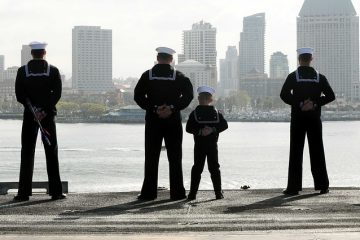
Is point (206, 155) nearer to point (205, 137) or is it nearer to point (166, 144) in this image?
point (205, 137)

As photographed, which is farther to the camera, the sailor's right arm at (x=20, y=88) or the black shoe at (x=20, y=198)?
the sailor's right arm at (x=20, y=88)

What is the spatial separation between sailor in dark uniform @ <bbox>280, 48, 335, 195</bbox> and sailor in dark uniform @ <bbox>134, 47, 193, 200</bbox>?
153 centimetres

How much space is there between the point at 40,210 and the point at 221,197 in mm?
2374

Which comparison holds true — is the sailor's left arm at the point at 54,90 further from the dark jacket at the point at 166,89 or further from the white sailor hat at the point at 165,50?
the white sailor hat at the point at 165,50

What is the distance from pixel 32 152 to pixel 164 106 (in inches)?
68.6

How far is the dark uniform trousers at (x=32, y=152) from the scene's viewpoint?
39.3 ft

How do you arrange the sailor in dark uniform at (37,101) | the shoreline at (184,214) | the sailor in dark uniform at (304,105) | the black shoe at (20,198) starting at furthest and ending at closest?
1. the sailor in dark uniform at (304,105)
2. the sailor in dark uniform at (37,101)
3. the black shoe at (20,198)
4. the shoreline at (184,214)

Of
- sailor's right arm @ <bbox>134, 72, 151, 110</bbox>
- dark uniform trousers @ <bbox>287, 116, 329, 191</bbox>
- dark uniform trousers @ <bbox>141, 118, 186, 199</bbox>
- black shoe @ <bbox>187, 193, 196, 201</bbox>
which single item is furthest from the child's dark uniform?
dark uniform trousers @ <bbox>287, 116, 329, 191</bbox>

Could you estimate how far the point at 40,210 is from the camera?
10.5 metres

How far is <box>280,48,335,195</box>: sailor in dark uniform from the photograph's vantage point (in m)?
12.8

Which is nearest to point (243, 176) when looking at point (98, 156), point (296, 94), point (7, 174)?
point (7, 174)

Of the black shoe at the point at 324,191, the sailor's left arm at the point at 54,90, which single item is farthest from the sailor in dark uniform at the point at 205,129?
the sailor's left arm at the point at 54,90

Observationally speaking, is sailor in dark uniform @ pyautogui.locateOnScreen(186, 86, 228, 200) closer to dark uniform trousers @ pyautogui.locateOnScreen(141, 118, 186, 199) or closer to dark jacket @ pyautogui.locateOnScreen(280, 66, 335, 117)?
dark uniform trousers @ pyautogui.locateOnScreen(141, 118, 186, 199)

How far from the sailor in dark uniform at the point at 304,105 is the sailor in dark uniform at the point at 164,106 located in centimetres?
153
